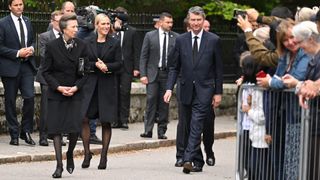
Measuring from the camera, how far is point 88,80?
49.6 ft

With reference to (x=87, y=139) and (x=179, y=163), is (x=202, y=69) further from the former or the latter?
(x=87, y=139)

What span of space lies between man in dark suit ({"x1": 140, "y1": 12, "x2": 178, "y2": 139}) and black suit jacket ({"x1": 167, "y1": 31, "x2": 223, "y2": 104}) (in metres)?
3.97

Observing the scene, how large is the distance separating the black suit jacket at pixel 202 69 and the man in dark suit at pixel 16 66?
3.18 metres

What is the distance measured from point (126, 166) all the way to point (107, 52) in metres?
1.65

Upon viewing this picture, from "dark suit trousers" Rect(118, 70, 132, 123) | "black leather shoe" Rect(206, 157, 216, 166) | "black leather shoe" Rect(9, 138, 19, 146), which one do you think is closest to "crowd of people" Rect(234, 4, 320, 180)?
"black leather shoe" Rect(206, 157, 216, 166)

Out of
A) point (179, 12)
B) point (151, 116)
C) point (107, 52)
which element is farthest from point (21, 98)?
A: point (179, 12)

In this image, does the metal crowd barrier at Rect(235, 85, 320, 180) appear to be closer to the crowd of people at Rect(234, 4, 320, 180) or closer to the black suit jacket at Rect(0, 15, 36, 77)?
the crowd of people at Rect(234, 4, 320, 180)

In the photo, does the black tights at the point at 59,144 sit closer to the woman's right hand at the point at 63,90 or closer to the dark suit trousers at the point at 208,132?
the woman's right hand at the point at 63,90

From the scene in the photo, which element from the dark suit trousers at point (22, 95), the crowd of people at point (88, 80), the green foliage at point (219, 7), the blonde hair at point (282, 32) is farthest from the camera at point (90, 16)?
the green foliage at point (219, 7)

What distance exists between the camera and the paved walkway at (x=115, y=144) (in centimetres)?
1587

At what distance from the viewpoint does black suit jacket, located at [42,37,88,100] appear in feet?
46.3

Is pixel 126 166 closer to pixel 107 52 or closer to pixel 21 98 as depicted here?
pixel 107 52

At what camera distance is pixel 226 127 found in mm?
21797

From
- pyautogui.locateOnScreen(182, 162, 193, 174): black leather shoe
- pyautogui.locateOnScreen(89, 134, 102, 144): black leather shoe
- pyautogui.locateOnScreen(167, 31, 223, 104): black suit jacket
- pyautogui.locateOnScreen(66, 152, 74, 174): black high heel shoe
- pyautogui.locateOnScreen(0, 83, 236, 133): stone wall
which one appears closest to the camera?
pyautogui.locateOnScreen(66, 152, 74, 174): black high heel shoe
